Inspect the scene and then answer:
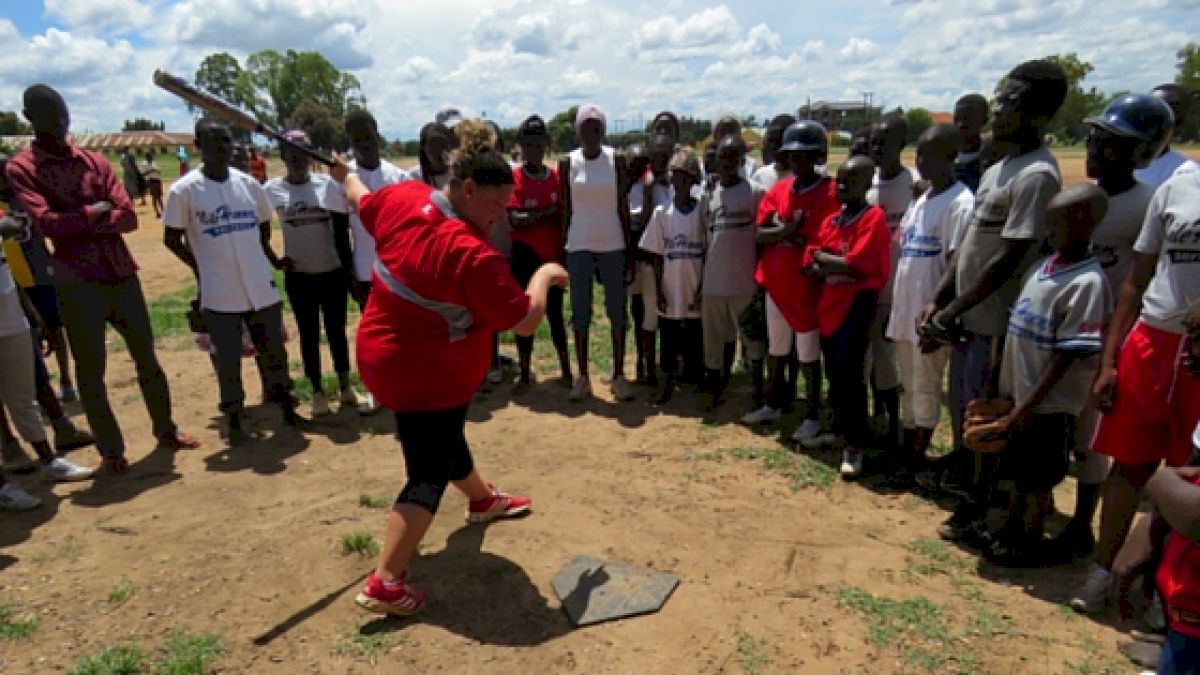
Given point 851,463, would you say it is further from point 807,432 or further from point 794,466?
point 807,432

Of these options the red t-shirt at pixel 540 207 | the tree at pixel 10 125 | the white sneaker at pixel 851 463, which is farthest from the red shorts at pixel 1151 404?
the tree at pixel 10 125

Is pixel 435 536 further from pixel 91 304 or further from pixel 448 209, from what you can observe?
pixel 91 304

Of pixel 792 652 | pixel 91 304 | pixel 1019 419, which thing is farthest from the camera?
pixel 91 304

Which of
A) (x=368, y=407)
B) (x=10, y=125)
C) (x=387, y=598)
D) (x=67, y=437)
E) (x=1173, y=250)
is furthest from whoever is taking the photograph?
(x=10, y=125)

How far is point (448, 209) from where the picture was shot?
319cm

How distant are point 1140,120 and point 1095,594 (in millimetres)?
2085

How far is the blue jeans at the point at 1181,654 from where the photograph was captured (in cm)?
210

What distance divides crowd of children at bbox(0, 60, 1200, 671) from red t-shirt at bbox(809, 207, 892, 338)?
0.06ft

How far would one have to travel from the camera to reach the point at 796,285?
195 inches

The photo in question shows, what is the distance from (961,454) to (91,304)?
5.53m

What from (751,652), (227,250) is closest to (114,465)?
(227,250)

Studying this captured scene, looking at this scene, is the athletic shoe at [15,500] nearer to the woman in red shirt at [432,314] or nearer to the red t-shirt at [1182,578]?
the woman in red shirt at [432,314]

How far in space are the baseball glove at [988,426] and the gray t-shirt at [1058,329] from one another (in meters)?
0.08

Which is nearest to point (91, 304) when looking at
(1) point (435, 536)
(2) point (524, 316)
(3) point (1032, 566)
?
(1) point (435, 536)
